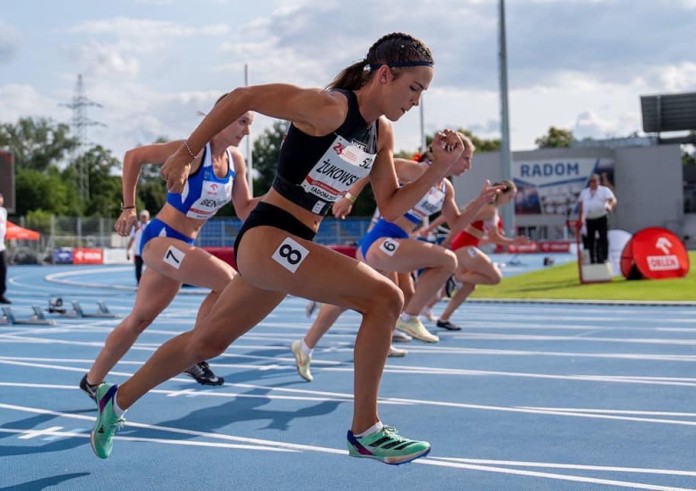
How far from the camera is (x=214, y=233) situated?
2522 inches

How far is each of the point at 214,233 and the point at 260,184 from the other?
Result: 17.6 meters

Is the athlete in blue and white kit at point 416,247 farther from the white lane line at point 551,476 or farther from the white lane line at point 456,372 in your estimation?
the white lane line at point 551,476

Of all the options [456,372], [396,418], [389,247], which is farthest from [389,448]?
[389,247]

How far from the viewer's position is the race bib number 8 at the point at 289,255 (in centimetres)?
372

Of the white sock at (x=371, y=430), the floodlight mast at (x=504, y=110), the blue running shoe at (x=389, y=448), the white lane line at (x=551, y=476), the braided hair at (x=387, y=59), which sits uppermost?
the floodlight mast at (x=504, y=110)

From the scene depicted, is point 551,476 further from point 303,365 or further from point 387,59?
point 303,365

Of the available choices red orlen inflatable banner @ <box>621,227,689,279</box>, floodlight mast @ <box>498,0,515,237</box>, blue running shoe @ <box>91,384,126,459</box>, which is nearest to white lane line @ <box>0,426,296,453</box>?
blue running shoe @ <box>91,384,126,459</box>

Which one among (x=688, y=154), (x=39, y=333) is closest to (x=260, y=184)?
(x=688, y=154)

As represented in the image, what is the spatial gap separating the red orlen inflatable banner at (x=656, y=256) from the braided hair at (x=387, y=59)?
16.2 metres

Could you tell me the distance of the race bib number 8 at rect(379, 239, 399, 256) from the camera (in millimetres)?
8109

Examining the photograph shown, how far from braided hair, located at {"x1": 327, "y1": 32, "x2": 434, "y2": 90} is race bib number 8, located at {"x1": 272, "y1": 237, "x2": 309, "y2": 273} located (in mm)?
795

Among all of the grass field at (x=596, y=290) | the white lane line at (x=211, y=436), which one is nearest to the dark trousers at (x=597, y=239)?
the grass field at (x=596, y=290)

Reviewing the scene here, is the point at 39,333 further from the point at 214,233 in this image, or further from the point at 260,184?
the point at 260,184

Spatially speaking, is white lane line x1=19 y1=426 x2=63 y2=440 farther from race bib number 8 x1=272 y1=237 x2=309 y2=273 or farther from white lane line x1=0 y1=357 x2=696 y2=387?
white lane line x1=0 y1=357 x2=696 y2=387
